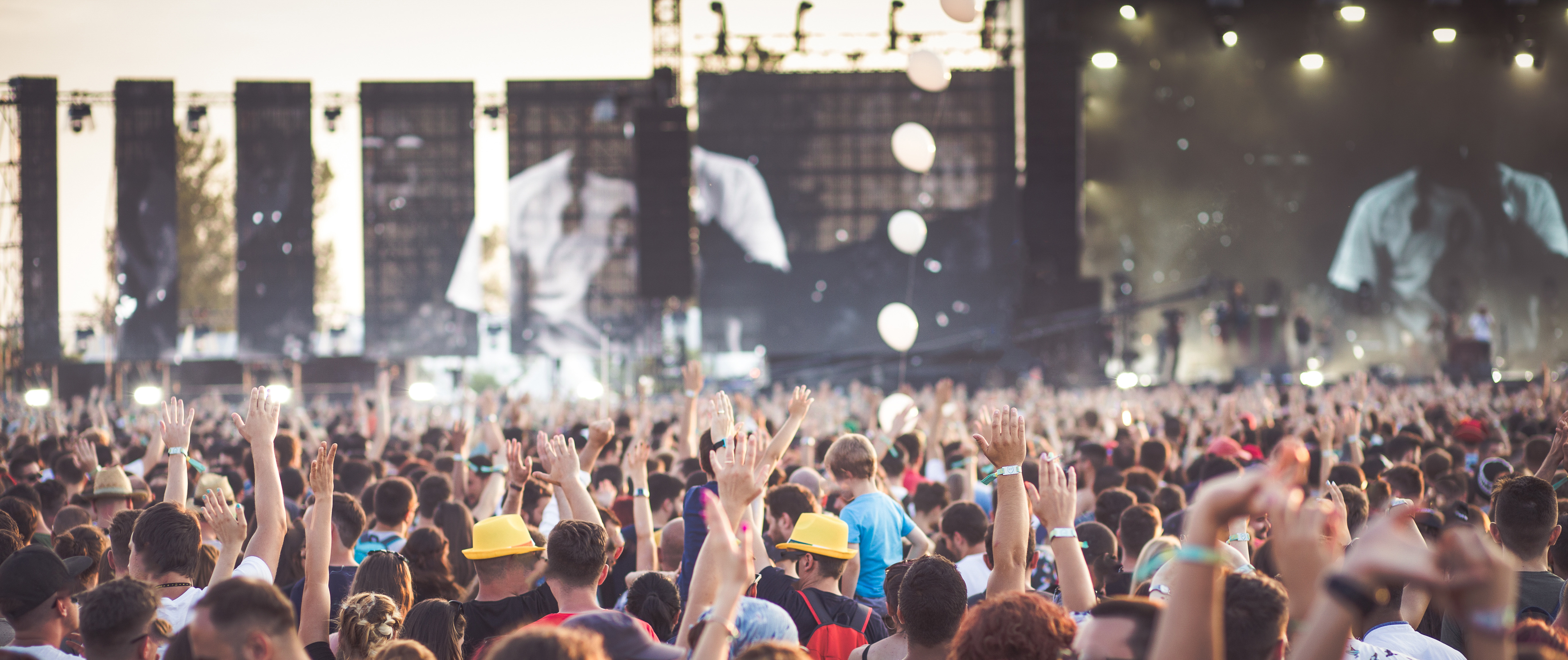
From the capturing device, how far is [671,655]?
2039 mm

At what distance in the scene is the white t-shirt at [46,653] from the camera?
8.68ft

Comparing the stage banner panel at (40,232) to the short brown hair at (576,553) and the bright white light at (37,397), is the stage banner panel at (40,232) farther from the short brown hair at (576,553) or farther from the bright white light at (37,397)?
the short brown hair at (576,553)

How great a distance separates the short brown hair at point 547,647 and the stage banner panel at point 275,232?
22.5 m

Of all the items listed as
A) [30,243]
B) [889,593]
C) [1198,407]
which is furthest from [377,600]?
[30,243]

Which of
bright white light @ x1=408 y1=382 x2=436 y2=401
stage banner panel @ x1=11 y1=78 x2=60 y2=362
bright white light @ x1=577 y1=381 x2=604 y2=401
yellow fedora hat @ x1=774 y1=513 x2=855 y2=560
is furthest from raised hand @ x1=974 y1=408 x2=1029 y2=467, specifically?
stage banner panel @ x1=11 y1=78 x2=60 y2=362

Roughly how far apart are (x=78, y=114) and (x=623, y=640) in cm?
2293

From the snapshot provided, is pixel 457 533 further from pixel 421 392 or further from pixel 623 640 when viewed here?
pixel 421 392

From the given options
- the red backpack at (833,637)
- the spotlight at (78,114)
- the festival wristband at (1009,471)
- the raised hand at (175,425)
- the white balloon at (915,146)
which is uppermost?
the spotlight at (78,114)

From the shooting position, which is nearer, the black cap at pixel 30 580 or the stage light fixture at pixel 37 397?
the black cap at pixel 30 580

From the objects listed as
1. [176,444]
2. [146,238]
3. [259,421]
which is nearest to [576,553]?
[259,421]

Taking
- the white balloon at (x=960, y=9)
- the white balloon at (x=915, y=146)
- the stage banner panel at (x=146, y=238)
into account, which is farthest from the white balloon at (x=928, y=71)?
the stage banner panel at (x=146, y=238)

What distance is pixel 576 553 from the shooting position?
296cm

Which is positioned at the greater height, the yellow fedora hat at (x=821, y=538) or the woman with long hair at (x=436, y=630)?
the yellow fedora hat at (x=821, y=538)

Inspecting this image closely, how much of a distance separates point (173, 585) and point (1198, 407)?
11424mm
